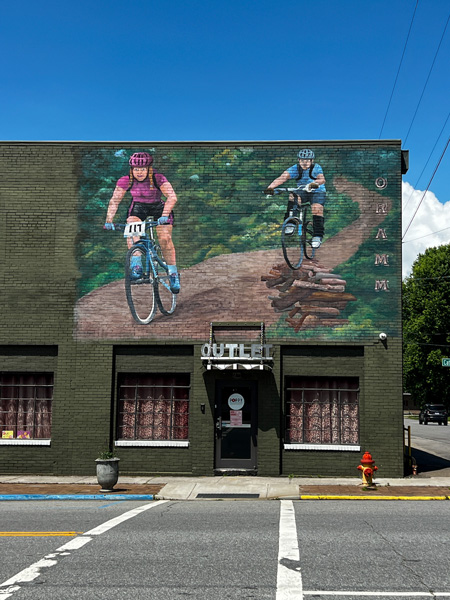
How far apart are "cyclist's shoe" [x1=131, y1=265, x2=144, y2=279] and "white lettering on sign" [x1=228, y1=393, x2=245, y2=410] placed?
4.36 metres

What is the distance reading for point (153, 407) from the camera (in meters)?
18.8

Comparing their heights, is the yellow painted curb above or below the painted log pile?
below

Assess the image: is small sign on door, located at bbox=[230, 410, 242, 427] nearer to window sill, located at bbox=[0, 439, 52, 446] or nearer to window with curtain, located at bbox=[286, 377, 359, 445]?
window with curtain, located at bbox=[286, 377, 359, 445]

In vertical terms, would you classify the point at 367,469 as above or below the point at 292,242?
below

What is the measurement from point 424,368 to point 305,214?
4326 cm

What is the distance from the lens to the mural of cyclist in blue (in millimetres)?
18766

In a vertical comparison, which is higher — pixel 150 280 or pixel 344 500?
pixel 150 280

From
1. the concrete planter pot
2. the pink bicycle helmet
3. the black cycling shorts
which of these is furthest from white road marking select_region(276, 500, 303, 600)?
the pink bicycle helmet

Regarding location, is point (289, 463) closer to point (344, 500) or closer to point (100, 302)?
point (344, 500)

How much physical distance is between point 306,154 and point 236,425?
317 inches

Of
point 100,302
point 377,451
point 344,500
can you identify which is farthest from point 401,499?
point 100,302

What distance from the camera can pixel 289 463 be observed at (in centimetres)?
1800

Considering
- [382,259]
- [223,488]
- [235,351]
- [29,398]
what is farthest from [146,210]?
[223,488]

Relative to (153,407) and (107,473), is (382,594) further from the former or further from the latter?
(153,407)
